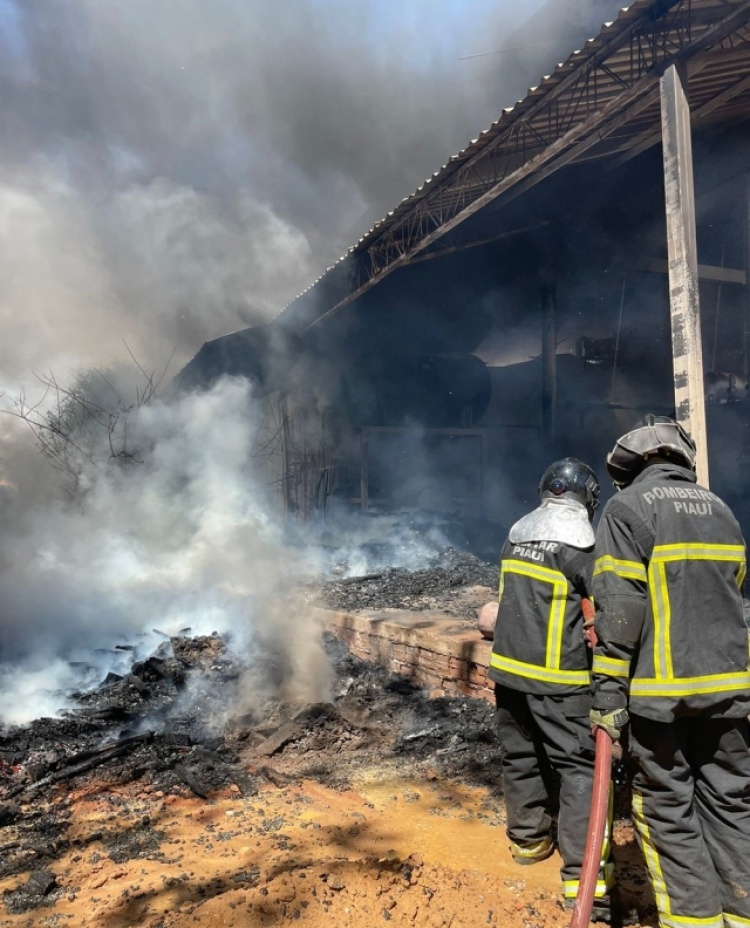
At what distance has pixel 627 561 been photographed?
2393 millimetres

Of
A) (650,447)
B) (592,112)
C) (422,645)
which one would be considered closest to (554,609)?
(650,447)

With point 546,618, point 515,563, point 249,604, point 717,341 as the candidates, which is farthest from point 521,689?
point 717,341

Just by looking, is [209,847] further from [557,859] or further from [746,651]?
[746,651]

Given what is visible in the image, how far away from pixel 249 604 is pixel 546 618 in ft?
18.6

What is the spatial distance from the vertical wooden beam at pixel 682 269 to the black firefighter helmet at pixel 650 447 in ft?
9.55

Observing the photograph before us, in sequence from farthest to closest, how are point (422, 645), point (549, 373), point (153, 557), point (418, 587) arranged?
point (153, 557) < point (549, 373) < point (418, 587) < point (422, 645)

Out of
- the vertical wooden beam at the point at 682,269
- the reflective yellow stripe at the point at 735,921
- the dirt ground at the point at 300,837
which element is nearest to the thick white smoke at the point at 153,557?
the dirt ground at the point at 300,837

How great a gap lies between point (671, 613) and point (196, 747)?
3879 mm

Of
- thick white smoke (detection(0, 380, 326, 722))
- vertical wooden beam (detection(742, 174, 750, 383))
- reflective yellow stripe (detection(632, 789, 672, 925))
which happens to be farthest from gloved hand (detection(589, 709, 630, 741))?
vertical wooden beam (detection(742, 174, 750, 383))

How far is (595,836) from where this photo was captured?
226 centimetres

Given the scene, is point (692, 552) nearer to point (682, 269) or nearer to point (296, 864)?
point (296, 864)

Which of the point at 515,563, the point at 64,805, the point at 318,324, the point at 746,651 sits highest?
the point at 318,324

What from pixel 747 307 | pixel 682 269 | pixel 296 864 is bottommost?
pixel 296 864

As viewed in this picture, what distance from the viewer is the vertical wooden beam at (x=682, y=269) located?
17.7ft
